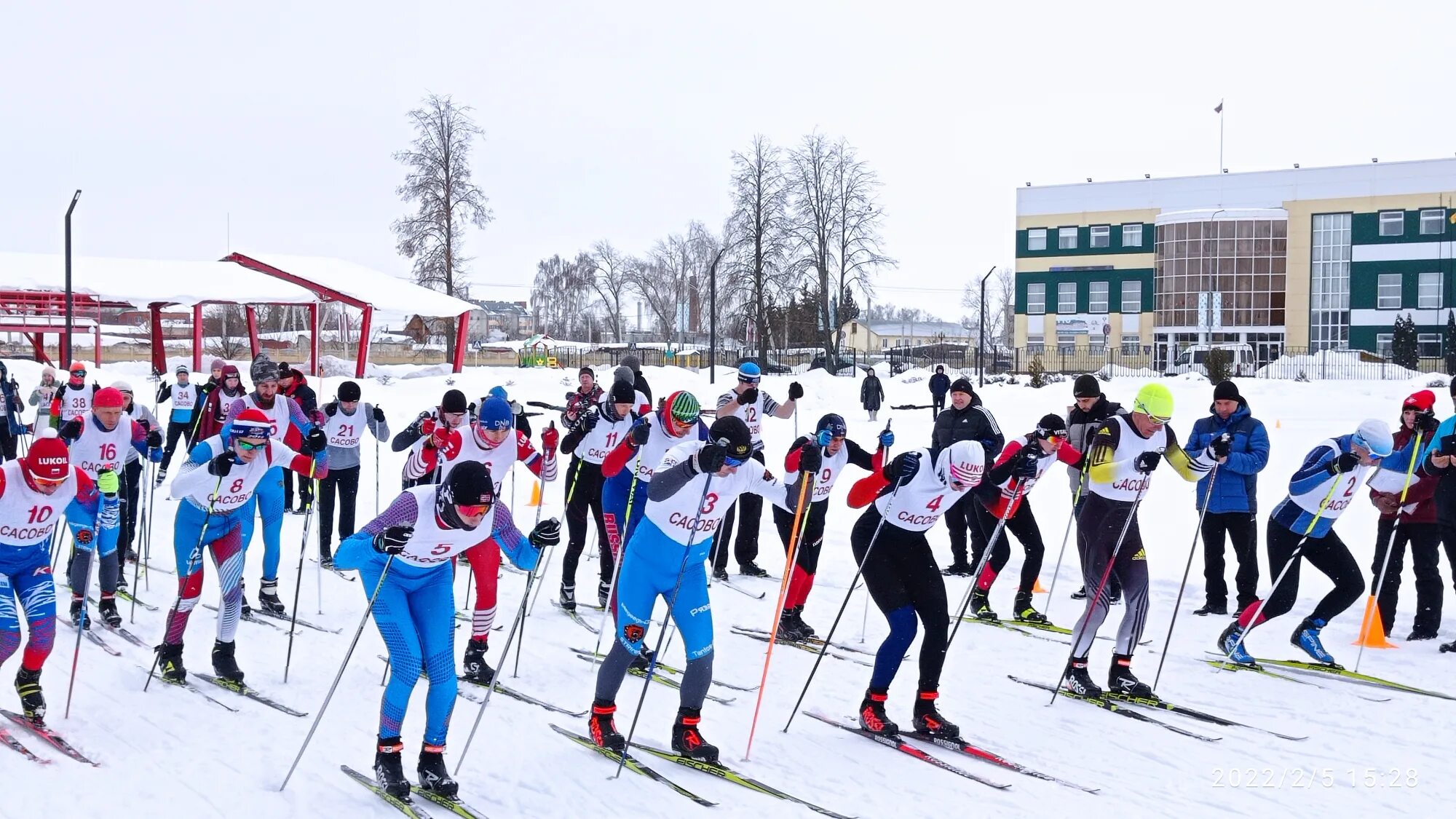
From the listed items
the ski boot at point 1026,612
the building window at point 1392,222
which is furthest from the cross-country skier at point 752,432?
the building window at point 1392,222

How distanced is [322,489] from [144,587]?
5.84 ft

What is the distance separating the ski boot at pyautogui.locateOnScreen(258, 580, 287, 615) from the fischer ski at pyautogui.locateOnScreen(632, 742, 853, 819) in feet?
12.4

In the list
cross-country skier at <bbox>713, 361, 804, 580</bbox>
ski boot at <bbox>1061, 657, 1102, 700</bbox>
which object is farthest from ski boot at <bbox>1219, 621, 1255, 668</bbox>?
cross-country skier at <bbox>713, 361, 804, 580</bbox>

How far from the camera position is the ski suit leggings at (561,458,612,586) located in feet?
27.9

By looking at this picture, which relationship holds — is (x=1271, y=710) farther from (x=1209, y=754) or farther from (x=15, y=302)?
(x=15, y=302)

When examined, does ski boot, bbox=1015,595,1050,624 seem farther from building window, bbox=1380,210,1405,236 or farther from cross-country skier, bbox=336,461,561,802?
building window, bbox=1380,210,1405,236

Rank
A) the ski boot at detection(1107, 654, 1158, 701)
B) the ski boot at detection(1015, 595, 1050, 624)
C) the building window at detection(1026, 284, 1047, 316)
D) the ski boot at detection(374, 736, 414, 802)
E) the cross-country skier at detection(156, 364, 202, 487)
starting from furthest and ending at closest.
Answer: the building window at detection(1026, 284, 1047, 316), the cross-country skier at detection(156, 364, 202, 487), the ski boot at detection(1015, 595, 1050, 624), the ski boot at detection(1107, 654, 1158, 701), the ski boot at detection(374, 736, 414, 802)

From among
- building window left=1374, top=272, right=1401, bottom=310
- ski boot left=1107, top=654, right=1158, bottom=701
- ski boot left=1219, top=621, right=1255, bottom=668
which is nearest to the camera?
ski boot left=1107, top=654, right=1158, bottom=701

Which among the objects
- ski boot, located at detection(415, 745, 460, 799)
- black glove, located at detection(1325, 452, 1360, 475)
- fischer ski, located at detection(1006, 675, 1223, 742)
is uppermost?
black glove, located at detection(1325, 452, 1360, 475)

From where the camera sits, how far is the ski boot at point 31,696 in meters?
5.69

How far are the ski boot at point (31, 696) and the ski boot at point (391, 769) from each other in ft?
6.85

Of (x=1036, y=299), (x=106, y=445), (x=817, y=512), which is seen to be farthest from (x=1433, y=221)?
(x=106, y=445)

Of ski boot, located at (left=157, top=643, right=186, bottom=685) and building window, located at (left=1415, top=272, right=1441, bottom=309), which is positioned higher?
building window, located at (left=1415, top=272, right=1441, bottom=309)

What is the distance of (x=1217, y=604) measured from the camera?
8703 millimetres
